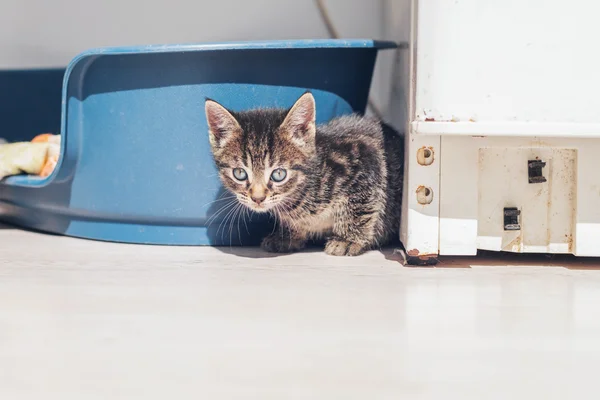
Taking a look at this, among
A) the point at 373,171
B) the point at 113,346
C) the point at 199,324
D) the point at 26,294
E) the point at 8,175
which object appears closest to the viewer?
the point at 113,346

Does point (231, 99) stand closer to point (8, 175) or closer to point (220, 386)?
point (8, 175)

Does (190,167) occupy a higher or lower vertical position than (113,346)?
higher

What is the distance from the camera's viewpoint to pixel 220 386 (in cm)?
92

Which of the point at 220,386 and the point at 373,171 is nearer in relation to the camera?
the point at 220,386

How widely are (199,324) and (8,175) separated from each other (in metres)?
1.13

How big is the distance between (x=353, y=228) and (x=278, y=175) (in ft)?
0.77

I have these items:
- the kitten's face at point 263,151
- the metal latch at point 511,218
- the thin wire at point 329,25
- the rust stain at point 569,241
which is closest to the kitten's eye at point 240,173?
the kitten's face at point 263,151

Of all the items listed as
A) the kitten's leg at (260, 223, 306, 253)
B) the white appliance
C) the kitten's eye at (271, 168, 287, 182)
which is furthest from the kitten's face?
the white appliance

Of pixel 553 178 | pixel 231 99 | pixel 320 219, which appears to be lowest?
pixel 320 219

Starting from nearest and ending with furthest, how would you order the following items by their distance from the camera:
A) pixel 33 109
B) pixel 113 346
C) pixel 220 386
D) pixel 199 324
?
pixel 220 386
pixel 113 346
pixel 199 324
pixel 33 109

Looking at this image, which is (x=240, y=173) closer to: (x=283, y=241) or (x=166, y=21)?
(x=283, y=241)

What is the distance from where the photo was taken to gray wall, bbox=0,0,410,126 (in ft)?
8.30

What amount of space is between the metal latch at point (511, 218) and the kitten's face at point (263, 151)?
47cm

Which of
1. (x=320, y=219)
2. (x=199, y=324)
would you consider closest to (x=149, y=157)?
(x=320, y=219)
